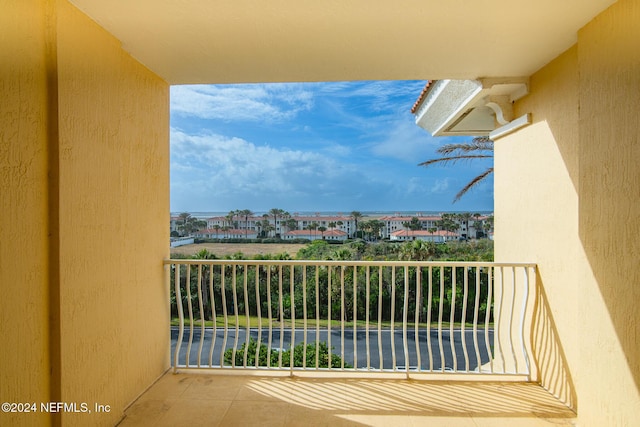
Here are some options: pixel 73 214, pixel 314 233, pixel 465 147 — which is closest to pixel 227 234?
pixel 314 233

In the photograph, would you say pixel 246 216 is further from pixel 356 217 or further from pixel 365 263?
pixel 365 263

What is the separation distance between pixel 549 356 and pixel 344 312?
3235 millimetres

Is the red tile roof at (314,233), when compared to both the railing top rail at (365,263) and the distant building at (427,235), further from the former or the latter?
the railing top rail at (365,263)

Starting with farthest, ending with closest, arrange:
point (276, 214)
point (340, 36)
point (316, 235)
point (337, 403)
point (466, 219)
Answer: point (276, 214) < point (466, 219) < point (316, 235) < point (337, 403) < point (340, 36)

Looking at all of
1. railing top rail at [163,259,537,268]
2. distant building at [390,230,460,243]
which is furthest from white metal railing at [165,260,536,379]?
distant building at [390,230,460,243]

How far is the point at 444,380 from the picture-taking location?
9.95 feet

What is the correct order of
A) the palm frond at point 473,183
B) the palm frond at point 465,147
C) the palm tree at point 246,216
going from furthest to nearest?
the palm tree at point 246,216
the palm frond at point 473,183
the palm frond at point 465,147

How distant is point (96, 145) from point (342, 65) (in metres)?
1.87

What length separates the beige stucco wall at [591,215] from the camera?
1.88 meters

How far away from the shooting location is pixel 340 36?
2342 mm

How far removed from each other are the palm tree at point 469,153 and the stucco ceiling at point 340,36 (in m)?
5.17

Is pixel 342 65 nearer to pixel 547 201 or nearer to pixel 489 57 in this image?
pixel 489 57

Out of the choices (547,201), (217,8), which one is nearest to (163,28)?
(217,8)

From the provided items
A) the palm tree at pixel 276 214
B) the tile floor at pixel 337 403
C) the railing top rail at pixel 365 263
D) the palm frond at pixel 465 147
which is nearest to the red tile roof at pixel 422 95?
the railing top rail at pixel 365 263
